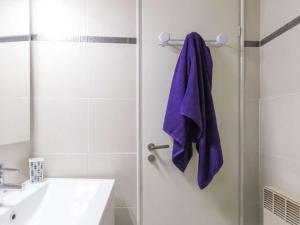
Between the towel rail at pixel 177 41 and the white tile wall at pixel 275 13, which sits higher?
the white tile wall at pixel 275 13

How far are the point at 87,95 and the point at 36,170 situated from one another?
0.52m

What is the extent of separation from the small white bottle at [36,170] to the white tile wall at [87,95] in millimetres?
115

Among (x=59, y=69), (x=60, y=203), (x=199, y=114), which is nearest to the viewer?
(x=60, y=203)

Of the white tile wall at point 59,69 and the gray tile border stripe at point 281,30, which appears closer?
the gray tile border stripe at point 281,30

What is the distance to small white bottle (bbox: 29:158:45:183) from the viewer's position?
3.96 feet

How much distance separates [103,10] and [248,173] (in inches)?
55.2

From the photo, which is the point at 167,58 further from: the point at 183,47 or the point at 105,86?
the point at 105,86

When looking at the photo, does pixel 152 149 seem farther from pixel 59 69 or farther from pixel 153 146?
pixel 59 69

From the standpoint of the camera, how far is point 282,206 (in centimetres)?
107

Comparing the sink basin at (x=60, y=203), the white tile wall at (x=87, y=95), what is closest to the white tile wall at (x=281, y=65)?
the white tile wall at (x=87, y=95)

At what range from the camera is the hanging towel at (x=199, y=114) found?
1212 mm

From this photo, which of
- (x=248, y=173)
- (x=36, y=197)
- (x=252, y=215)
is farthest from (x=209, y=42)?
(x=36, y=197)

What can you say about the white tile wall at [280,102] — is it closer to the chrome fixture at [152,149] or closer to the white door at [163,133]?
the white door at [163,133]

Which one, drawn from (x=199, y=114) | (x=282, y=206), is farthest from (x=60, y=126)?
(x=282, y=206)
